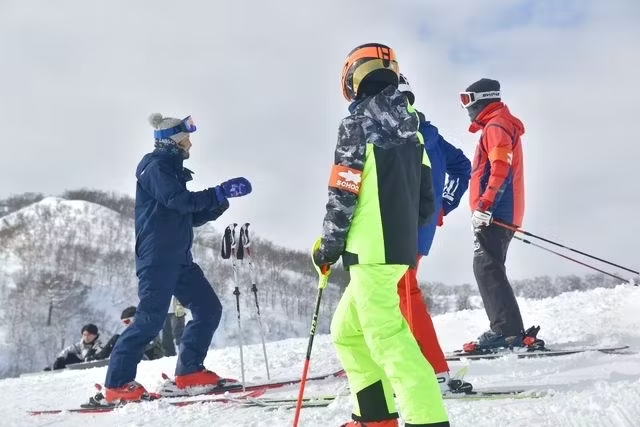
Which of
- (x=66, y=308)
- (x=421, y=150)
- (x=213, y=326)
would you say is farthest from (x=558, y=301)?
(x=66, y=308)

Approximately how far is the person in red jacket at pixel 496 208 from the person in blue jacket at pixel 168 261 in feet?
7.46

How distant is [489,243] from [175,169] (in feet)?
9.79

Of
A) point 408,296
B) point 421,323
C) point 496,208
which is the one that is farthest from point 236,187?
point 496,208

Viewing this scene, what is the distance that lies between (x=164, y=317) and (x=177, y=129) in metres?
1.65

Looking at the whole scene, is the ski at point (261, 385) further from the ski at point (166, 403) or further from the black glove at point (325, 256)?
the black glove at point (325, 256)

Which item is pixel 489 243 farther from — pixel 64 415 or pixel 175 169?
pixel 64 415

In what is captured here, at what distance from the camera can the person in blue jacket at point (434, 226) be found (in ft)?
12.1

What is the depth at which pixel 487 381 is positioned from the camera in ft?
14.6

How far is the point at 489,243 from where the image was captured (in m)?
5.80

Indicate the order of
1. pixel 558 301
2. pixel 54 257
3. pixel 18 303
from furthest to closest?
pixel 54 257 < pixel 18 303 < pixel 558 301

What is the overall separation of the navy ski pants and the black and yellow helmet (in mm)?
2745

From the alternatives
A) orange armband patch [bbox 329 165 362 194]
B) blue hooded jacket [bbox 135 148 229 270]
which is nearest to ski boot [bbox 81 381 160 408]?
blue hooded jacket [bbox 135 148 229 270]

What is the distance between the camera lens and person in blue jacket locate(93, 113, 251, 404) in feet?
16.6

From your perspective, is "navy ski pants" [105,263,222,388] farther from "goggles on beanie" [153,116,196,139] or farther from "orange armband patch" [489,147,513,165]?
"orange armband patch" [489,147,513,165]
